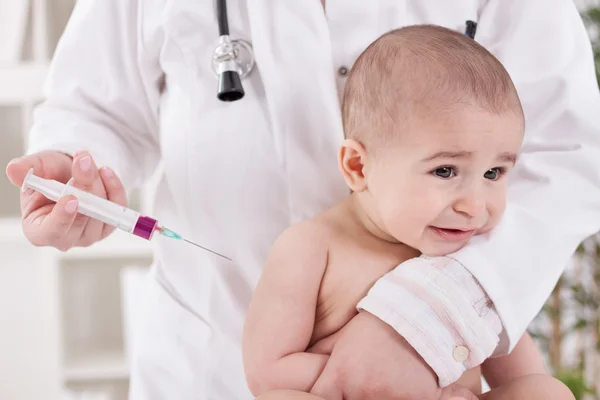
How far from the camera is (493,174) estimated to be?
2.67ft

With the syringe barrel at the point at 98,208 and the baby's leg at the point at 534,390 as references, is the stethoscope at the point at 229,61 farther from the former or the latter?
the baby's leg at the point at 534,390

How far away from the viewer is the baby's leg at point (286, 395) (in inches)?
29.4

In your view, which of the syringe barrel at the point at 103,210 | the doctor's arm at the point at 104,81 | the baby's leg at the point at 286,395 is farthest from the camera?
the doctor's arm at the point at 104,81

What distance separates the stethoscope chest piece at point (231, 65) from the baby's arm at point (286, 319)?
0.20m

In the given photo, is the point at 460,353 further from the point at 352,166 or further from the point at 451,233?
the point at 352,166

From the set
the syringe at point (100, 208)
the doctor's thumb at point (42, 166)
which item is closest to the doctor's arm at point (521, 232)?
the syringe at point (100, 208)

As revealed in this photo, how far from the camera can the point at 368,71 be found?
0.83 meters

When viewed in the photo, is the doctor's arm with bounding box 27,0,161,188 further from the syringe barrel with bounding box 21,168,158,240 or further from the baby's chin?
the baby's chin

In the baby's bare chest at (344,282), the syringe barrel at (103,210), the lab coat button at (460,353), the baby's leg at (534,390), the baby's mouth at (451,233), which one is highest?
the syringe barrel at (103,210)

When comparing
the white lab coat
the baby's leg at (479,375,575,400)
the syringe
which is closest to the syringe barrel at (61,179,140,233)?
the syringe

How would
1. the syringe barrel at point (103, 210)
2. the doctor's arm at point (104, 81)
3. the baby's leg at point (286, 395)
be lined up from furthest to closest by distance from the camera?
the doctor's arm at point (104, 81) → the syringe barrel at point (103, 210) → the baby's leg at point (286, 395)

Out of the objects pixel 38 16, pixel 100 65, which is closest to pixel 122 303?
pixel 38 16

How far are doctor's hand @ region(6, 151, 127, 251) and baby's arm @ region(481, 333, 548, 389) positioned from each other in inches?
21.4

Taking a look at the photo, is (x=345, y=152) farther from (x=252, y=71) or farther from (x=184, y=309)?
(x=184, y=309)
